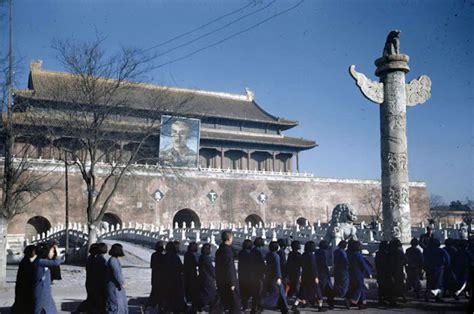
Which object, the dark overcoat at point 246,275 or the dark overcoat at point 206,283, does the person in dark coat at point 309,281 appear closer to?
the dark overcoat at point 246,275

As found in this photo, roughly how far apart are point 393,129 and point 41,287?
8.65m

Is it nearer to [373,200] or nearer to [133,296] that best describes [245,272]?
[133,296]

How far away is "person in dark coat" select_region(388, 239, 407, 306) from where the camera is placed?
830 cm

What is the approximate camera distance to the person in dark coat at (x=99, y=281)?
20.9ft

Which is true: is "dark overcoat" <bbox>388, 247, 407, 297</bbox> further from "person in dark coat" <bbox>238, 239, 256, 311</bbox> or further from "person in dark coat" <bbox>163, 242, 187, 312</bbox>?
"person in dark coat" <bbox>163, 242, 187, 312</bbox>

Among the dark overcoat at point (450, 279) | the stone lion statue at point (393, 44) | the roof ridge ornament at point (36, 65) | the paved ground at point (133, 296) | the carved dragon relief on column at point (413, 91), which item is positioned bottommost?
the paved ground at point (133, 296)

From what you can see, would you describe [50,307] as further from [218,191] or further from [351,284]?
[218,191]

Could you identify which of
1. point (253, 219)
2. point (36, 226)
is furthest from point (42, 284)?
point (253, 219)

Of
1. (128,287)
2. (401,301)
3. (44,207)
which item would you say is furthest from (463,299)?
(44,207)

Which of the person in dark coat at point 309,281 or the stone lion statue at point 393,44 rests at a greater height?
the stone lion statue at point 393,44

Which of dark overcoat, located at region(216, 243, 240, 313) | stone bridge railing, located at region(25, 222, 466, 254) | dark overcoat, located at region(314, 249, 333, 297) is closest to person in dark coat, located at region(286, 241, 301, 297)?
dark overcoat, located at region(314, 249, 333, 297)

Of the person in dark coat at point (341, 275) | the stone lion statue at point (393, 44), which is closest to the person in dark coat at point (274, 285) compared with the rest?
the person in dark coat at point (341, 275)

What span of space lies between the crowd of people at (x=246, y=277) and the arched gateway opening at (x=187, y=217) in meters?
25.5

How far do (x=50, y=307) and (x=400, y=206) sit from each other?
821 centimetres
